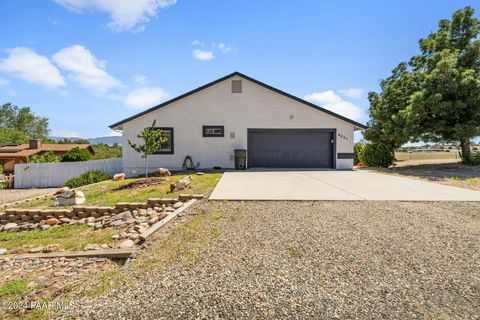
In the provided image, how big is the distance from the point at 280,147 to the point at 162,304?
12.3m

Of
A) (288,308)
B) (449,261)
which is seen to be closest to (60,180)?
(288,308)

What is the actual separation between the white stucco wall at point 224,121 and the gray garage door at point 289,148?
429mm

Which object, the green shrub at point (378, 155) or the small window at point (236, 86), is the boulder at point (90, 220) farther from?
the green shrub at point (378, 155)

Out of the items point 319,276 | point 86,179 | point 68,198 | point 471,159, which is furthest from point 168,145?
point 471,159

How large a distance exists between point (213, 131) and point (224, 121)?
84cm

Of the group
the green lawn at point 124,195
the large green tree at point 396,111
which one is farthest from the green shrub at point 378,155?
the green lawn at point 124,195

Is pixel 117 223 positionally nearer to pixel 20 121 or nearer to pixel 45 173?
pixel 45 173

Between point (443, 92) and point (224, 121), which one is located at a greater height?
point (443, 92)

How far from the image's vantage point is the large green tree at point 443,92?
1316 centimetres

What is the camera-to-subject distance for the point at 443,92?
44.4 feet

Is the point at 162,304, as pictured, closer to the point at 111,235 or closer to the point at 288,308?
the point at 288,308

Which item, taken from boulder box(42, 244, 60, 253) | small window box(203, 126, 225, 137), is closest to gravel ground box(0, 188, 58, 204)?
boulder box(42, 244, 60, 253)

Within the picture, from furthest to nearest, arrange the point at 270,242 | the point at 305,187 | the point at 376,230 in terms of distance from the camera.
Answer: the point at 305,187
the point at 376,230
the point at 270,242

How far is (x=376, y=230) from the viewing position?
4.15m
